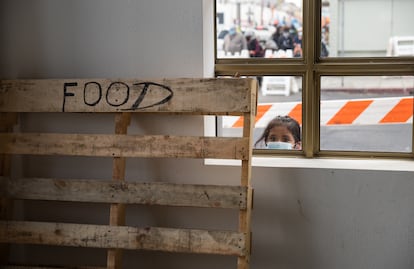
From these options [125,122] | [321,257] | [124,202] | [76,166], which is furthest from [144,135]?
[321,257]

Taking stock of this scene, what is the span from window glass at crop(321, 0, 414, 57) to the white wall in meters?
0.66

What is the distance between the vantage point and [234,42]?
3031 mm

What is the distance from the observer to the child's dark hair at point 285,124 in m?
2.98

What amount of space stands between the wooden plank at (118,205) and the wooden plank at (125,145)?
52 millimetres

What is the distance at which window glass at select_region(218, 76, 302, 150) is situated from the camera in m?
2.97

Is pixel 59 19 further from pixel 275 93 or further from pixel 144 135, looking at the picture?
pixel 275 93

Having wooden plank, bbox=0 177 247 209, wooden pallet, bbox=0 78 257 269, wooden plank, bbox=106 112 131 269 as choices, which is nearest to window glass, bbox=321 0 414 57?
wooden pallet, bbox=0 78 257 269

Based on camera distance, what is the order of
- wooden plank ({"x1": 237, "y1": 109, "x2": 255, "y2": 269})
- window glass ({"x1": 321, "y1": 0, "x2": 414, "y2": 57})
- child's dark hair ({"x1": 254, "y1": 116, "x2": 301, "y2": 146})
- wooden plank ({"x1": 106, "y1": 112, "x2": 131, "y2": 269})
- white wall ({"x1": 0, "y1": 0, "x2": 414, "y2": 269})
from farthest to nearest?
1. child's dark hair ({"x1": 254, "y1": 116, "x2": 301, "y2": 146})
2. window glass ({"x1": 321, "y1": 0, "x2": 414, "y2": 57})
3. white wall ({"x1": 0, "y1": 0, "x2": 414, "y2": 269})
4. wooden plank ({"x1": 106, "y1": 112, "x2": 131, "y2": 269})
5. wooden plank ({"x1": 237, "y1": 109, "x2": 255, "y2": 269})

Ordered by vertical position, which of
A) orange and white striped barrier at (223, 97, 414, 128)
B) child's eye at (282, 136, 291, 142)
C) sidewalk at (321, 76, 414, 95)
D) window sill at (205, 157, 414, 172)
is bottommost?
window sill at (205, 157, 414, 172)

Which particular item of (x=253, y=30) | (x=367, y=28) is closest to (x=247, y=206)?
(x=253, y=30)

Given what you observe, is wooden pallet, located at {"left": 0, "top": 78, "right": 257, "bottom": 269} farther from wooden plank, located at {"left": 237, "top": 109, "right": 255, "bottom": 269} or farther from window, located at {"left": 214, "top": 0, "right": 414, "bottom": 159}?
window, located at {"left": 214, "top": 0, "right": 414, "bottom": 159}

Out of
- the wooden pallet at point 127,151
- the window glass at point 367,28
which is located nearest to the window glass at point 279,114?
the window glass at point 367,28

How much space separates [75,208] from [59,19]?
97cm

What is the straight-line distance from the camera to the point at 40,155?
116 inches
